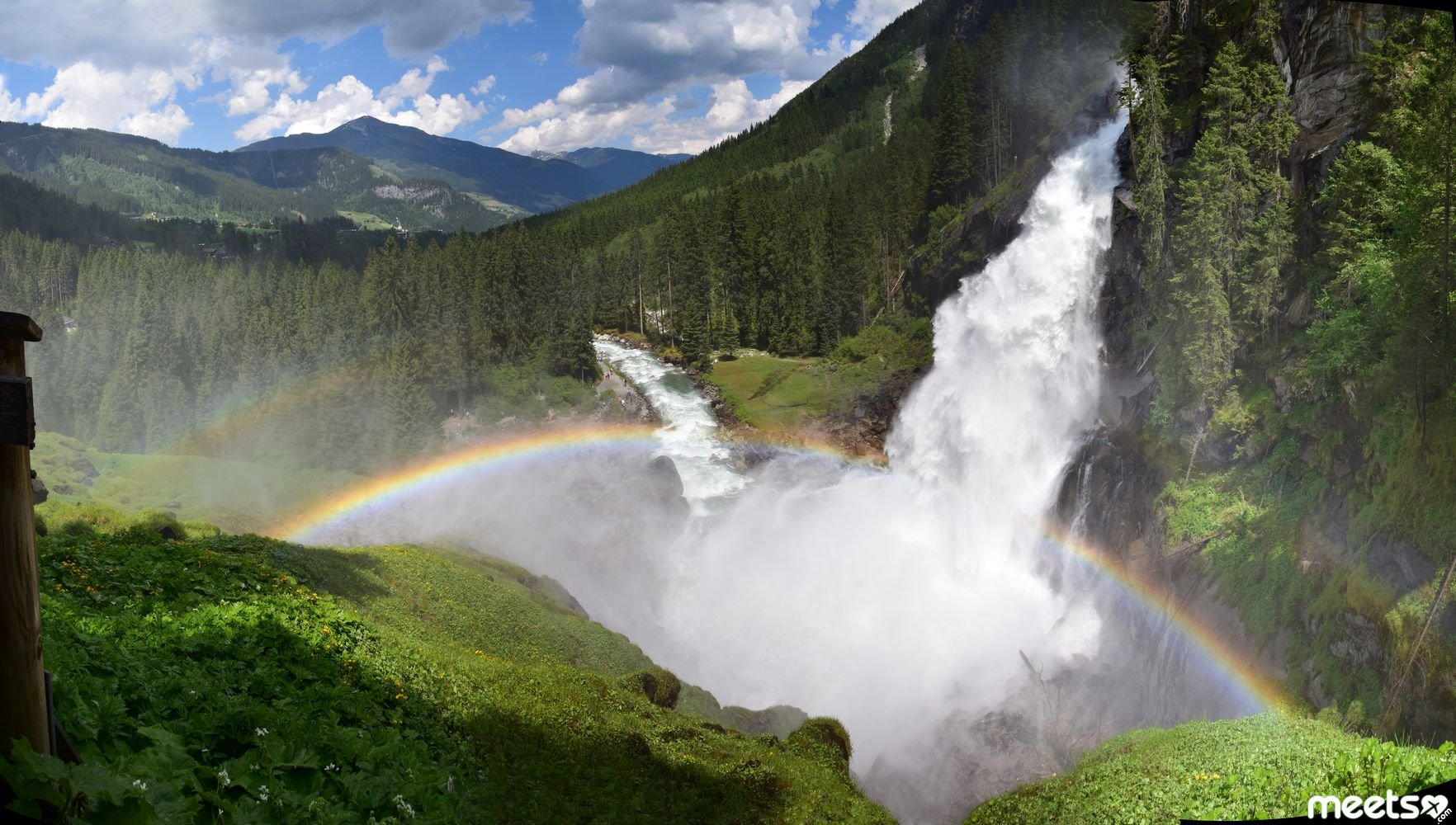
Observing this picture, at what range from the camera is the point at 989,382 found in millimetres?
46500

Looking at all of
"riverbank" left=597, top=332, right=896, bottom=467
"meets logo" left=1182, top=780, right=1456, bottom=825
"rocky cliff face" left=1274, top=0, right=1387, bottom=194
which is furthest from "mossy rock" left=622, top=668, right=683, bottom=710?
"riverbank" left=597, top=332, right=896, bottom=467

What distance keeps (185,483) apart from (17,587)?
70.6 m

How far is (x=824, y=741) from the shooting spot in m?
21.1

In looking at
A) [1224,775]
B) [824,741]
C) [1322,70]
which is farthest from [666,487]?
[1224,775]

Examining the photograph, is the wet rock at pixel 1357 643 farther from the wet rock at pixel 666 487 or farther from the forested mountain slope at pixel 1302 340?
the wet rock at pixel 666 487

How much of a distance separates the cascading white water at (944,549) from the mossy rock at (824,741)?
924 centimetres

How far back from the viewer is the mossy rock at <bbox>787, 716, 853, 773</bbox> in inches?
792

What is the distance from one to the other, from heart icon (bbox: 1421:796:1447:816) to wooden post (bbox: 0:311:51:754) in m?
8.78

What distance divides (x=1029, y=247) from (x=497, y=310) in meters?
55.5

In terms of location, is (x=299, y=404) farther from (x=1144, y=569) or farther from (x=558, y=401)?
(x=1144, y=569)

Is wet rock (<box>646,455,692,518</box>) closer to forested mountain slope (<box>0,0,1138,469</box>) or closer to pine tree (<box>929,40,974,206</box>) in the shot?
forested mountain slope (<box>0,0,1138,469</box>)

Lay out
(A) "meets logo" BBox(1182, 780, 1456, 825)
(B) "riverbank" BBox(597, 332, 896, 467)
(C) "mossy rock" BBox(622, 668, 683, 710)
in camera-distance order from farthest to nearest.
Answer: (B) "riverbank" BBox(597, 332, 896, 467) < (C) "mossy rock" BBox(622, 668, 683, 710) < (A) "meets logo" BBox(1182, 780, 1456, 825)

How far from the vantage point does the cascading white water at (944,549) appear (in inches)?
1414

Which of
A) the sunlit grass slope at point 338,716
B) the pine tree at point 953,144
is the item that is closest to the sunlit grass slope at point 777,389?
the pine tree at point 953,144
